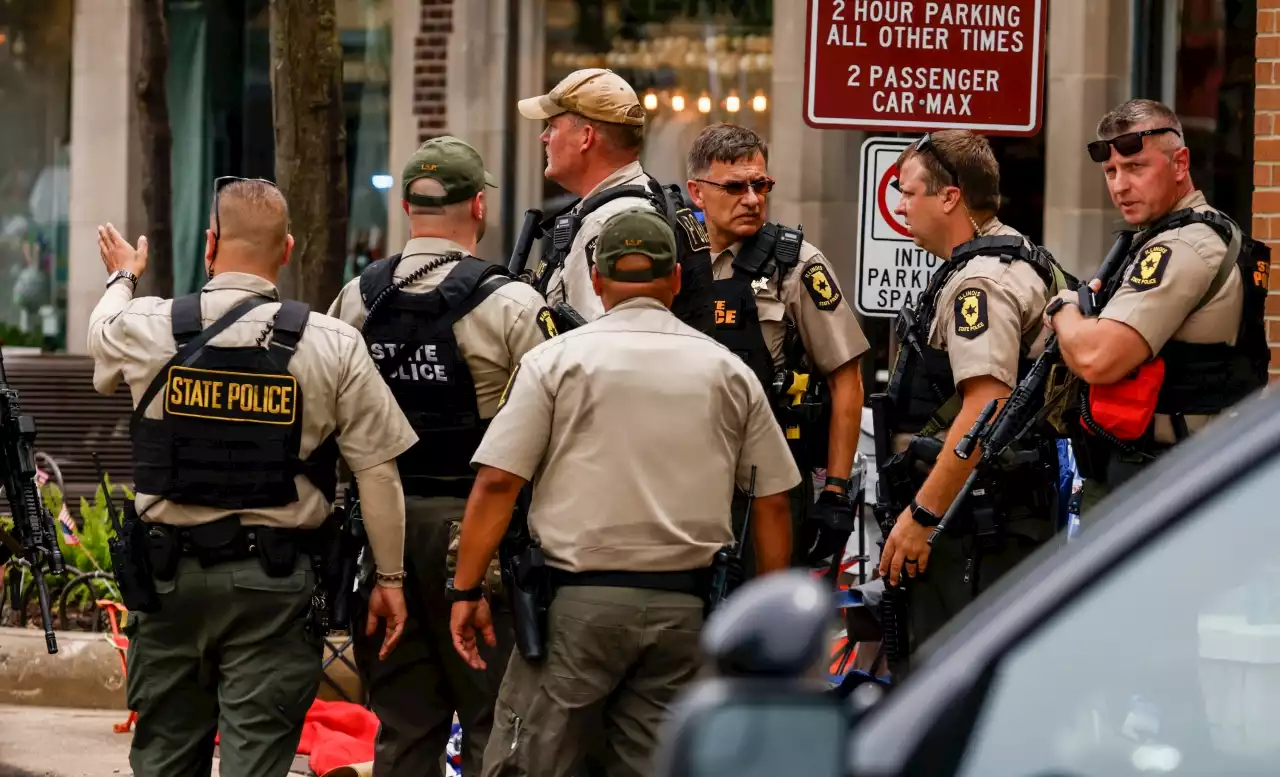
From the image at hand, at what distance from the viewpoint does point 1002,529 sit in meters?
5.63

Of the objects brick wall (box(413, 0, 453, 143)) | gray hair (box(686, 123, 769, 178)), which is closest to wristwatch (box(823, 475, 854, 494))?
gray hair (box(686, 123, 769, 178))

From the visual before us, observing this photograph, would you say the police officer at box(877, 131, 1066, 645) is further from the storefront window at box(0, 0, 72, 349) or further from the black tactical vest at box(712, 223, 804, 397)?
the storefront window at box(0, 0, 72, 349)

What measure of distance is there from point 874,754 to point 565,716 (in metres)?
2.85

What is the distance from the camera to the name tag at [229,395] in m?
5.13

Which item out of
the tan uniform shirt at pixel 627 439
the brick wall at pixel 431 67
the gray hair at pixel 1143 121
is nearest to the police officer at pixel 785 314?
the gray hair at pixel 1143 121

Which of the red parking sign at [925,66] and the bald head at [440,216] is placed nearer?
the bald head at [440,216]

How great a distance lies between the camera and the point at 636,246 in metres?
4.89

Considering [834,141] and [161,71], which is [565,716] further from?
[834,141]

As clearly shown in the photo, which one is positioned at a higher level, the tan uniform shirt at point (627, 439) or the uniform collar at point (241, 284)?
the uniform collar at point (241, 284)

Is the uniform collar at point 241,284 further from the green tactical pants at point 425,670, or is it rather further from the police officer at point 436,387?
the green tactical pants at point 425,670

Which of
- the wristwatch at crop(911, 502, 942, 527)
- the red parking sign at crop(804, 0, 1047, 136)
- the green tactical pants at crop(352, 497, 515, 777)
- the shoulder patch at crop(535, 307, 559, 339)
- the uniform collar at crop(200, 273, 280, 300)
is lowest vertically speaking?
the green tactical pants at crop(352, 497, 515, 777)

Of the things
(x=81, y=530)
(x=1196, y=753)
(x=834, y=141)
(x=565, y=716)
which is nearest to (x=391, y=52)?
(x=834, y=141)

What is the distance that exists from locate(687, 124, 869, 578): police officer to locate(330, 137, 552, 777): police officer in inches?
30.8

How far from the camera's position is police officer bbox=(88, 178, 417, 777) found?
514 cm
